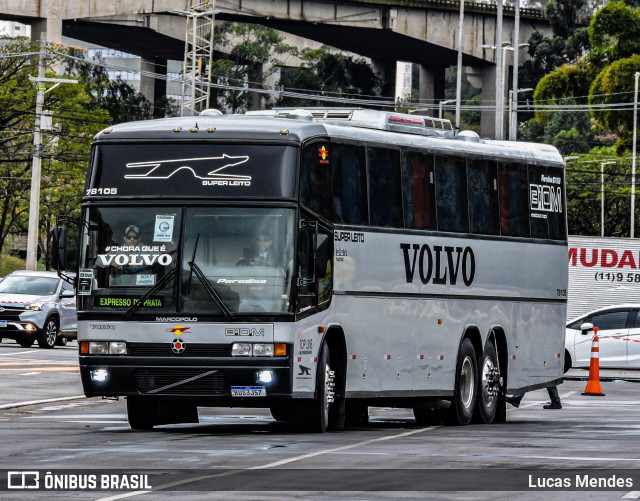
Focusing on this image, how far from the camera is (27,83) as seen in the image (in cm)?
7569

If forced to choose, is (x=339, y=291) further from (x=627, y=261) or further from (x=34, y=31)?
(x=34, y=31)

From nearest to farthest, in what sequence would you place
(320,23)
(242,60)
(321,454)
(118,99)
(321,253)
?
(321,454), (321,253), (320,23), (242,60), (118,99)

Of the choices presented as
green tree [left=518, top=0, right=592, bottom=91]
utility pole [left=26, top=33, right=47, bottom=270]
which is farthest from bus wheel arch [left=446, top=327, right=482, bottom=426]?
green tree [left=518, top=0, right=592, bottom=91]

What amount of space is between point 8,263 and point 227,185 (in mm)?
80637

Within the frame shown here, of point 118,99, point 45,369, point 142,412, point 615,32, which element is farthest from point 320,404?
point 118,99

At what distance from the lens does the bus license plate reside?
57.4ft

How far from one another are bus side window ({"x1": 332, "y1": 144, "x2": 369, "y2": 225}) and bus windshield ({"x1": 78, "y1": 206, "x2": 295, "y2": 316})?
1295 mm

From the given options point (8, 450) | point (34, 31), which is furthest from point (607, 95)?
point (8, 450)

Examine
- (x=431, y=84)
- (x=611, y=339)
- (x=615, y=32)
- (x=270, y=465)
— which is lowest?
(x=270, y=465)

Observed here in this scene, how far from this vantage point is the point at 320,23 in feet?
295

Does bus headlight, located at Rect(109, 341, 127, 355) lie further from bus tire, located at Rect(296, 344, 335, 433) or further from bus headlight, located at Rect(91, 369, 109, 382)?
bus tire, located at Rect(296, 344, 335, 433)

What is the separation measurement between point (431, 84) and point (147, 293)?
95.2 metres

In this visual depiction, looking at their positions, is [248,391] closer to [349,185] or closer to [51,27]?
[349,185]

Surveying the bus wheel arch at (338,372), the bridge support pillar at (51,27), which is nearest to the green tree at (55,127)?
the bridge support pillar at (51,27)
